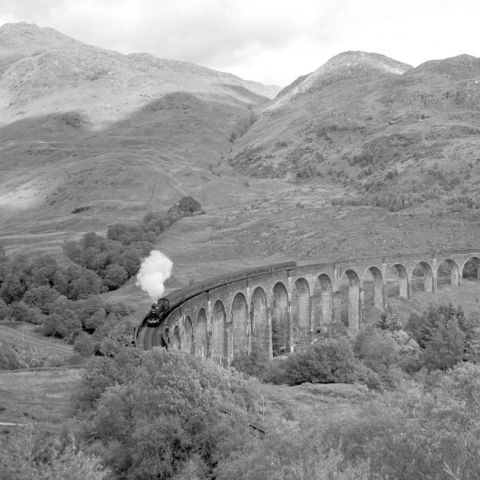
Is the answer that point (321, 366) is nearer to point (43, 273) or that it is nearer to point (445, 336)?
point (445, 336)

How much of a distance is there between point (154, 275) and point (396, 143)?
93.4 meters

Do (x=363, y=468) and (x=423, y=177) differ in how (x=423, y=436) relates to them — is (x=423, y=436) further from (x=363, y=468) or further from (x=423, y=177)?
(x=423, y=177)

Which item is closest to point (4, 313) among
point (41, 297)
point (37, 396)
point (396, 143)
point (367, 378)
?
point (41, 297)

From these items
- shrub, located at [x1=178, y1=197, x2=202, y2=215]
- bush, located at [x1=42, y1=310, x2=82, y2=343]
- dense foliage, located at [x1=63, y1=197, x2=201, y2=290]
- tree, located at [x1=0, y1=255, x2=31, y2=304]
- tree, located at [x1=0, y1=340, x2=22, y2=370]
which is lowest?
tree, located at [x1=0, y1=340, x2=22, y2=370]

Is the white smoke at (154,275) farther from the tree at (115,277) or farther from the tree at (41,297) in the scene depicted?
the tree at (41,297)

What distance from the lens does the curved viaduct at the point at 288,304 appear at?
47344 mm

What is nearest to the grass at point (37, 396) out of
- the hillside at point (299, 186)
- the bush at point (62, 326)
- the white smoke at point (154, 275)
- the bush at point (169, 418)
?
the bush at point (169, 418)

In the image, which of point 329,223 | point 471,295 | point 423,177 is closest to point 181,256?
point 329,223

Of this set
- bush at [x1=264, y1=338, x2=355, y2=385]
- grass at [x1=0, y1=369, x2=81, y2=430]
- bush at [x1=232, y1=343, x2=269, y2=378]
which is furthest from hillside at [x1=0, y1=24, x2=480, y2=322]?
bush at [x1=264, y1=338, x2=355, y2=385]

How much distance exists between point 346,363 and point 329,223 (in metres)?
65.7

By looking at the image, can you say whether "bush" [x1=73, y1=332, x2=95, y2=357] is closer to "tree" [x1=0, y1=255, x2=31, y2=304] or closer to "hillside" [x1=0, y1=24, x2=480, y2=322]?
"hillside" [x1=0, y1=24, x2=480, y2=322]

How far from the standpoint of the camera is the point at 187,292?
48.1 m

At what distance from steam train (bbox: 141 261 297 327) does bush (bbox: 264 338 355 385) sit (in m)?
8.90

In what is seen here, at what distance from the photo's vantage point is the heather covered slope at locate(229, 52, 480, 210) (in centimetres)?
11919
